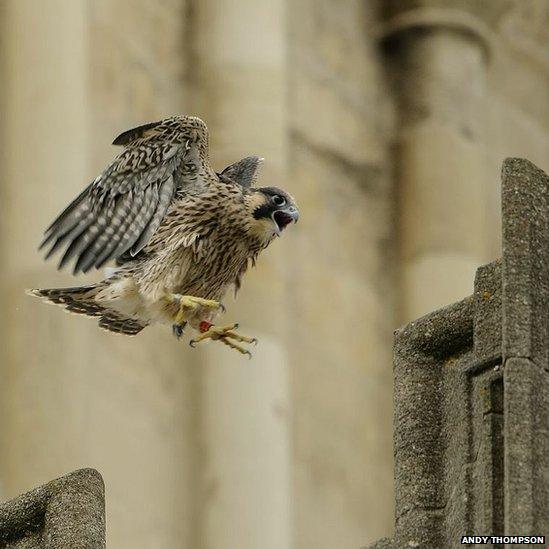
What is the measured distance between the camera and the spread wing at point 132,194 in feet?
34.9

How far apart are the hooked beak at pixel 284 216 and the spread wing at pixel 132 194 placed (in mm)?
475

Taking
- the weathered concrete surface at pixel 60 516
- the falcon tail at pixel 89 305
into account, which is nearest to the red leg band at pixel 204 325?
the falcon tail at pixel 89 305

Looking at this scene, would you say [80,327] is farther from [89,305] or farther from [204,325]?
[204,325]

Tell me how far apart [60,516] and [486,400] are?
1.37m

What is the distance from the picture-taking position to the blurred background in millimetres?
14188

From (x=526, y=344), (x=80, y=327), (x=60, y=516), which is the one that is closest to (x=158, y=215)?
(x=60, y=516)

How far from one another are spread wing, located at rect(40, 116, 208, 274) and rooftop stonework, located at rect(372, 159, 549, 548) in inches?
118

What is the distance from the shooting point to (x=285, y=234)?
16.0 m

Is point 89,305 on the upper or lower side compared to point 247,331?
lower

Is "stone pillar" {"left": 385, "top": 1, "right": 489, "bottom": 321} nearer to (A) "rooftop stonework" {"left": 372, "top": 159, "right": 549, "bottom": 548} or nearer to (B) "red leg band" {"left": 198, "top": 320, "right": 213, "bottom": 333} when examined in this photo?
(B) "red leg band" {"left": 198, "top": 320, "right": 213, "bottom": 333}

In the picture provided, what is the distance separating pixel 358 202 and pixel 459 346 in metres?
9.45

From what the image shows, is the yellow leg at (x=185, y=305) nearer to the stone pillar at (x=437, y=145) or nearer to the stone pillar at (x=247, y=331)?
the stone pillar at (x=247, y=331)

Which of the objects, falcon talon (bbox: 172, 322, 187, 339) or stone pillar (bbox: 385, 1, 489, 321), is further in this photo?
stone pillar (bbox: 385, 1, 489, 321)

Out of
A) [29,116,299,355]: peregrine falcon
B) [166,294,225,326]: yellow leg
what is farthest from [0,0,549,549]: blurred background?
[166,294,225,326]: yellow leg
